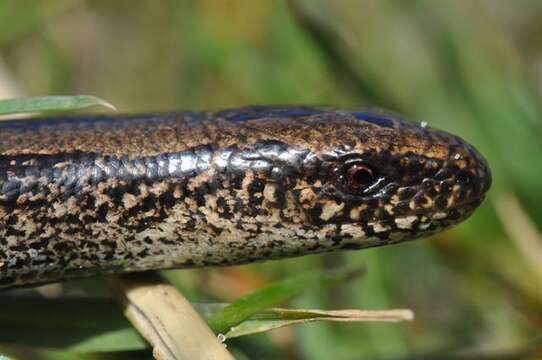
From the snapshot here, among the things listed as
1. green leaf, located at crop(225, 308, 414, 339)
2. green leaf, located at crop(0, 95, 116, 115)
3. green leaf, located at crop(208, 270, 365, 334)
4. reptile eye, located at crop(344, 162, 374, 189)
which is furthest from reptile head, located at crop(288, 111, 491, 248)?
green leaf, located at crop(0, 95, 116, 115)

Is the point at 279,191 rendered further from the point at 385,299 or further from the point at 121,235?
the point at 385,299

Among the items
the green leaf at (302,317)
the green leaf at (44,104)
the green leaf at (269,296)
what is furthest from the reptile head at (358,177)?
the green leaf at (44,104)

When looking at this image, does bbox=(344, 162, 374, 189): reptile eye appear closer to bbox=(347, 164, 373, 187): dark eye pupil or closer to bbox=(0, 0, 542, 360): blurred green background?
bbox=(347, 164, 373, 187): dark eye pupil

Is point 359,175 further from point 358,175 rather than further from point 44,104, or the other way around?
point 44,104

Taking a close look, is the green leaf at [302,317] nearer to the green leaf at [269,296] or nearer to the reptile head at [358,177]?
the green leaf at [269,296]

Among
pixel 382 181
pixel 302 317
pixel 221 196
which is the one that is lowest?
pixel 302 317

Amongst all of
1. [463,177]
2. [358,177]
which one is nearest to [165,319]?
[358,177]
